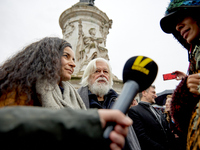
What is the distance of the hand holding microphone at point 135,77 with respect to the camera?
24.8 inches

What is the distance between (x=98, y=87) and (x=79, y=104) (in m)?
0.78

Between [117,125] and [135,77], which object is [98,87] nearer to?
[135,77]

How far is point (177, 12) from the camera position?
1.29 metres

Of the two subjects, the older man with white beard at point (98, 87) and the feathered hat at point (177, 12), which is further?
the older man with white beard at point (98, 87)

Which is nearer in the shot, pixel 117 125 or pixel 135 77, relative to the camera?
pixel 117 125

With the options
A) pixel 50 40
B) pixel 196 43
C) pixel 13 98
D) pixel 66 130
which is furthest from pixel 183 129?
pixel 50 40

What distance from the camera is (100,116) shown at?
0.57 m

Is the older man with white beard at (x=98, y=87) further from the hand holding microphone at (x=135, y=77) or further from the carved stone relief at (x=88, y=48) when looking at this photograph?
the carved stone relief at (x=88, y=48)

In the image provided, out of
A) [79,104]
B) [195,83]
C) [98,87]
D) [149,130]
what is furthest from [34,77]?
[149,130]

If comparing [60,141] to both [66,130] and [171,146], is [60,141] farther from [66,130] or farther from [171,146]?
[171,146]

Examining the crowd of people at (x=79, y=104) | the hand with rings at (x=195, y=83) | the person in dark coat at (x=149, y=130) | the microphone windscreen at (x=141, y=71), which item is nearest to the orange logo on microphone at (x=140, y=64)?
the microphone windscreen at (x=141, y=71)

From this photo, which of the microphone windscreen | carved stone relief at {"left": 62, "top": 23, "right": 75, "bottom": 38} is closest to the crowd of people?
the microphone windscreen

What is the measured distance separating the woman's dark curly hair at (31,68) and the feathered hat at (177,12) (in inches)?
44.3

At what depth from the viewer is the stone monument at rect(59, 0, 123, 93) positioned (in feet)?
25.1
